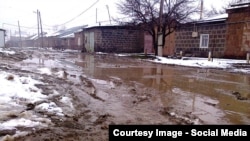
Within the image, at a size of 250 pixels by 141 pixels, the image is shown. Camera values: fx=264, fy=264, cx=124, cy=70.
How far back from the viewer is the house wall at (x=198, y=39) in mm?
22734

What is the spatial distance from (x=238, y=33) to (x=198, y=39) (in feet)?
15.4

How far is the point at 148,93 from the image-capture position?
26.5ft

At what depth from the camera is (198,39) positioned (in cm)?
2519

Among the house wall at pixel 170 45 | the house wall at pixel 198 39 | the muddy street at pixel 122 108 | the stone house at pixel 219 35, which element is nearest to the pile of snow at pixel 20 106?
the muddy street at pixel 122 108

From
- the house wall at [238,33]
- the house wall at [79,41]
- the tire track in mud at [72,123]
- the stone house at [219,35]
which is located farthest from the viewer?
the house wall at [79,41]

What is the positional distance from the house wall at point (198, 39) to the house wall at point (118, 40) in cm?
1085

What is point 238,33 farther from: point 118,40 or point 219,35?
point 118,40

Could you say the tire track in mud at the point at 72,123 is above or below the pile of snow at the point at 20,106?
below

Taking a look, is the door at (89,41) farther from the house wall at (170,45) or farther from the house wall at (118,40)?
the house wall at (170,45)

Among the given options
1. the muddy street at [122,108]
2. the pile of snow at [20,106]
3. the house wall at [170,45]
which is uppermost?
the house wall at [170,45]

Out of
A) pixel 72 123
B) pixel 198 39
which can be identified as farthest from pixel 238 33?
pixel 72 123

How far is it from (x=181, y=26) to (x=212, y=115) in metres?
20.8

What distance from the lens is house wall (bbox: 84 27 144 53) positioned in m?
37.2

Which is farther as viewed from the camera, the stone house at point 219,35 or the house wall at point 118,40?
the house wall at point 118,40
